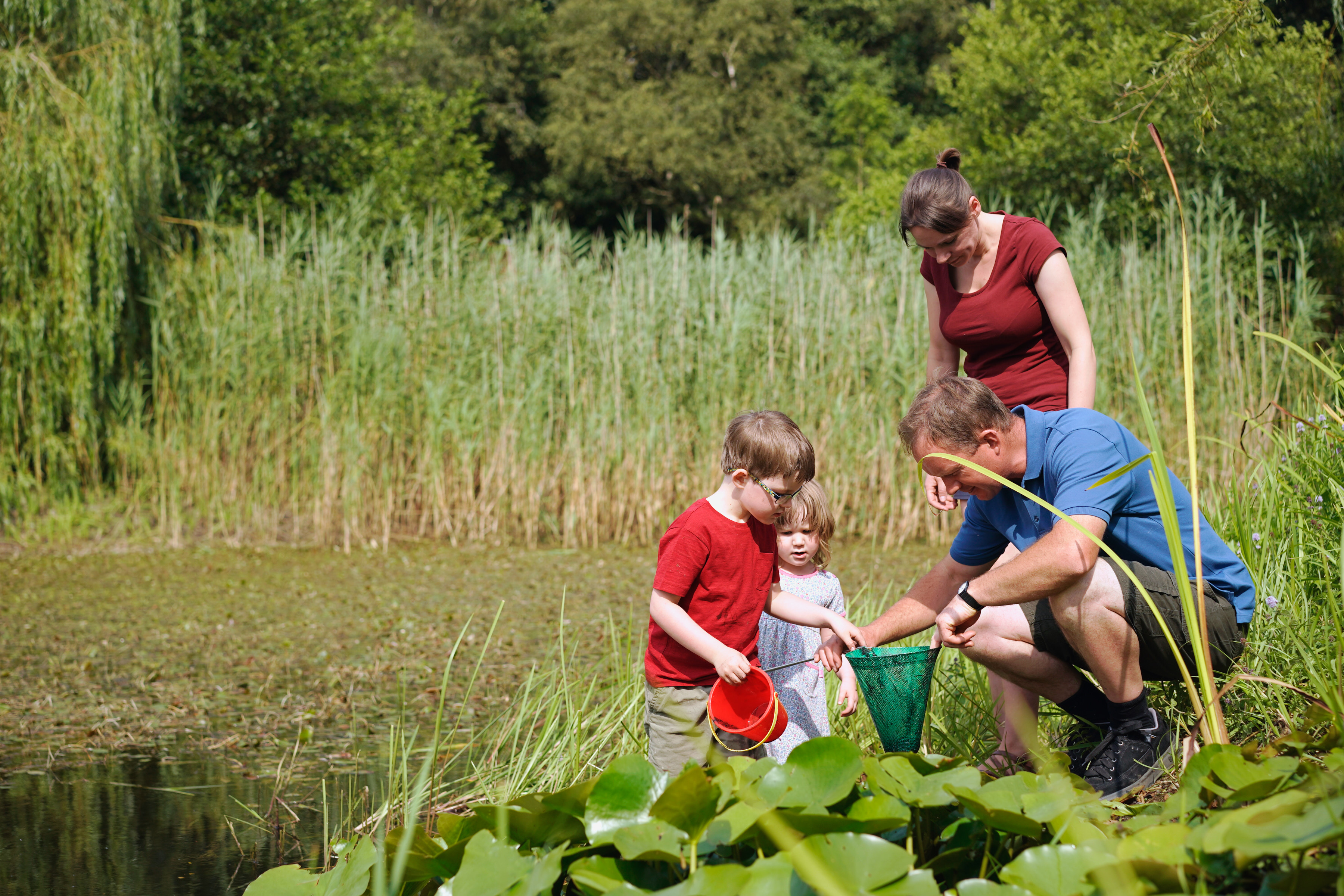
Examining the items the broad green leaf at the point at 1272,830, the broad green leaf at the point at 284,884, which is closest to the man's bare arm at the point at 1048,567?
the broad green leaf at the point at 1272,830

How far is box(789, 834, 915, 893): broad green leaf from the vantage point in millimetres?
1325

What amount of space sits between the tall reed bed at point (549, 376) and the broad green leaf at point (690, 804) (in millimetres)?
5144

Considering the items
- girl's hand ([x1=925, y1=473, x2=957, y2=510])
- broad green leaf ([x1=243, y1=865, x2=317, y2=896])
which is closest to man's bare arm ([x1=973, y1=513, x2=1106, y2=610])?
girl's hand ([x1=925, y1=473, x2=957, y2=510])

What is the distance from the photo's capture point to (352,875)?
64.4 inches

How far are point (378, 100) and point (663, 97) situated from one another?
282 inches

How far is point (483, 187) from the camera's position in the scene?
1792 cm

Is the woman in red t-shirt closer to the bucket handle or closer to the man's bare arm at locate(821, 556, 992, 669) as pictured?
the man's bare arm at locate(821, 556, 992, 669)

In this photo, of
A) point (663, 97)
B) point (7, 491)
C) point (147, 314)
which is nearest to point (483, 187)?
point (663, 97)

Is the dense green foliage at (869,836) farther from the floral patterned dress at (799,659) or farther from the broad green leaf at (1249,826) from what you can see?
the floral patterned dress at (799,659)

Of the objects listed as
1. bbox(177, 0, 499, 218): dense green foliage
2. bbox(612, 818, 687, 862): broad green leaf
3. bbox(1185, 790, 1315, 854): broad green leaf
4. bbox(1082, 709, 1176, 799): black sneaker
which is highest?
bbox(177, 0, 499, 218): dense green foliage

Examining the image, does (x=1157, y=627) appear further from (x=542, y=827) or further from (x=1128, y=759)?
(x=542, y=827)

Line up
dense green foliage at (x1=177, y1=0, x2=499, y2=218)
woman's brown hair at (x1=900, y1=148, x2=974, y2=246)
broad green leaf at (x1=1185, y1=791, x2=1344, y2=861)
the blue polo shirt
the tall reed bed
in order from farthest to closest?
dense green foliage at (x1=177, y1=0, x2=499, y2=218) < the tall reed bed < woman's brown hair at (x1=900, y1=148, x2=974, y2=246) < the blue polo shirt < broad green leaf at (x1=1185, y1=791, x2=1344, y2=861)

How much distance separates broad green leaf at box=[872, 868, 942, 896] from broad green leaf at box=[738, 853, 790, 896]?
4.4 inches

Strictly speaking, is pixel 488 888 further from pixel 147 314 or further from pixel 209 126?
pixel 209 126
